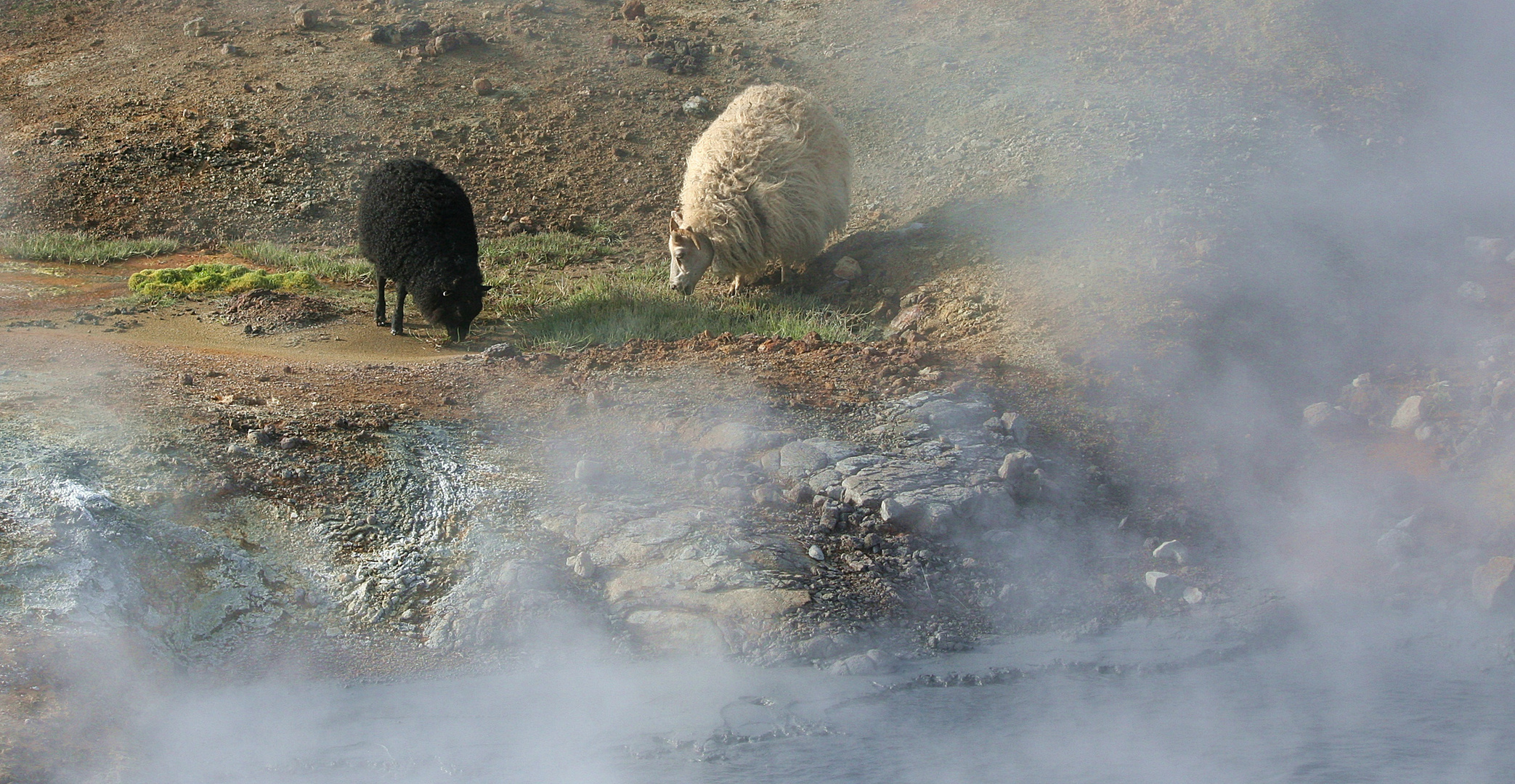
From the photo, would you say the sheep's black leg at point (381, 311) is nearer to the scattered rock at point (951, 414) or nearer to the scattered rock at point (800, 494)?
the scattered rock at point (800, 494)

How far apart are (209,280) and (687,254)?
3744mm

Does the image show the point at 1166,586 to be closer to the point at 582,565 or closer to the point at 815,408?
the point at 815,408

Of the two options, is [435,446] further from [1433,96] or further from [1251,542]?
[1433,96]

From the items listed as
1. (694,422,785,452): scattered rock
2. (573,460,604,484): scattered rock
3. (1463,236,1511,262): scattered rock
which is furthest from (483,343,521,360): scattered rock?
(1463,236,1511,262): scattered rock

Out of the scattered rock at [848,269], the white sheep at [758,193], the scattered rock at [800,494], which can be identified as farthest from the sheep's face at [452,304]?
the scattered rock at [800,494]

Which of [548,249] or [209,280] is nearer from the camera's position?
[209,280]

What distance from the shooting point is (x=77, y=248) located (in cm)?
959

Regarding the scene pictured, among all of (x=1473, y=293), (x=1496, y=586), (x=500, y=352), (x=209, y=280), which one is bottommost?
(x=209, y=280)

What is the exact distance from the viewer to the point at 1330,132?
9953mm

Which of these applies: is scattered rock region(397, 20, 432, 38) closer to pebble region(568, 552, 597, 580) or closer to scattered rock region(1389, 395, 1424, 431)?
pebble region(568, 552, 597, 580)

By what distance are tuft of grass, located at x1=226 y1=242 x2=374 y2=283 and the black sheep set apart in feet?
4.55

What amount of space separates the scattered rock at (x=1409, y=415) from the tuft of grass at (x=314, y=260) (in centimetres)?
754

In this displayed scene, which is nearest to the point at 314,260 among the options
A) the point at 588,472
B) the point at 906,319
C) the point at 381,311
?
the point at 381,311

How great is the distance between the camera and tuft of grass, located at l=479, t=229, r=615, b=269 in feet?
32.2
